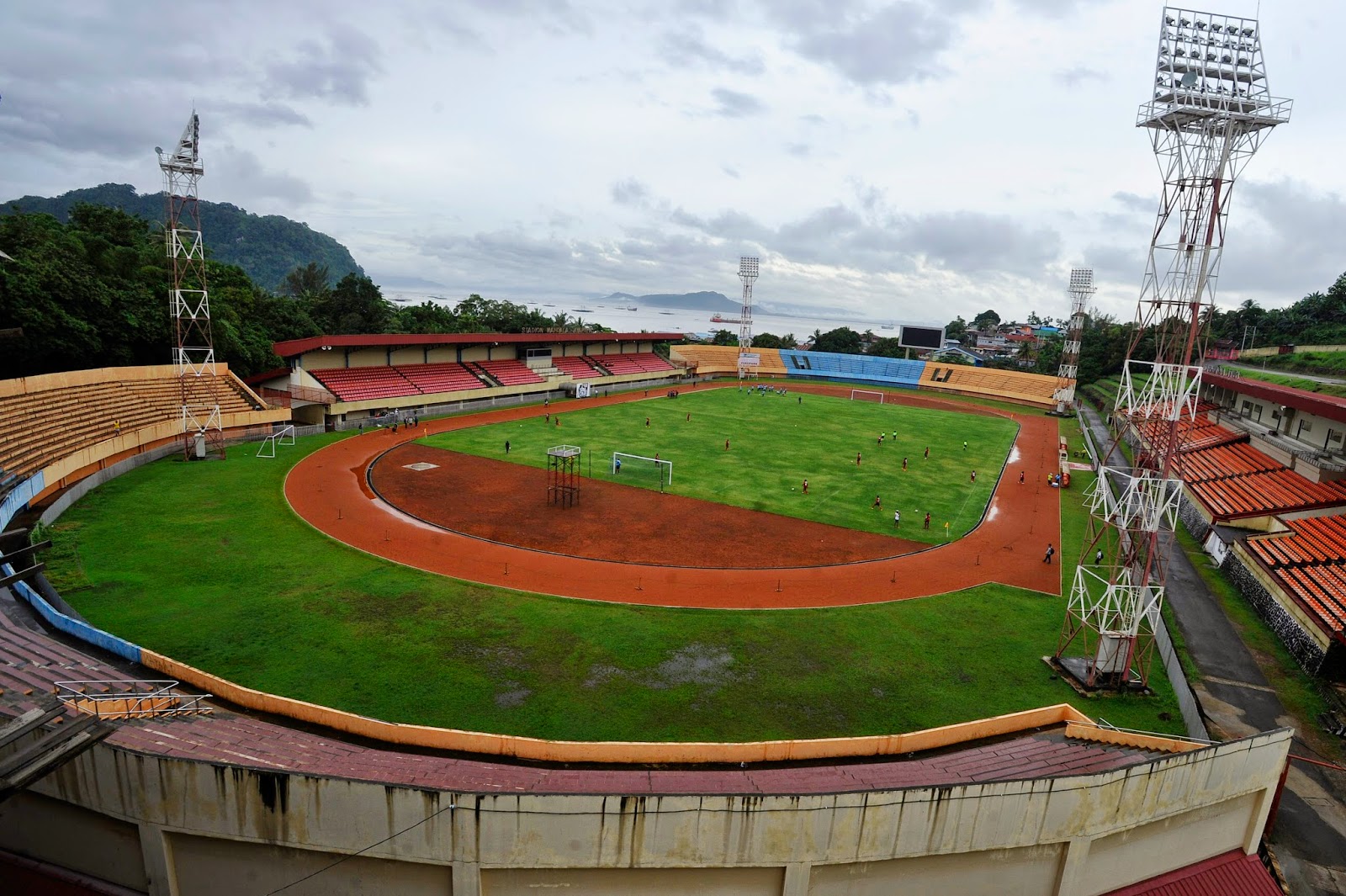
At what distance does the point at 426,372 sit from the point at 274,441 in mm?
19481

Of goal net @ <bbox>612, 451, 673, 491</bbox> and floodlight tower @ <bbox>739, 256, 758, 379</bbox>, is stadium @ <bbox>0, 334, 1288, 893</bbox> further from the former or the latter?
floodlight tower @ <bbox>739, 256, 758, 379</bbox>

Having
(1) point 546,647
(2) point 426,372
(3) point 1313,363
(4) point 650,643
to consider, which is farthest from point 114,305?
(3) point 1313,363

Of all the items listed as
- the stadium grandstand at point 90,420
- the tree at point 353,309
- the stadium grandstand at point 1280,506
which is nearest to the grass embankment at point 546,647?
the stadium grandstand at point 90,420

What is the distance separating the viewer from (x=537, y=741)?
549 inches

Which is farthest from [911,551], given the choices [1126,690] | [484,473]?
[484,473]

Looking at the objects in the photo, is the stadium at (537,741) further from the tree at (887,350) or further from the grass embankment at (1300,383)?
the tree at (887,350)

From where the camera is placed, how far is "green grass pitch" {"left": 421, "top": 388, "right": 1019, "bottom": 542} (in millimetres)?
35625

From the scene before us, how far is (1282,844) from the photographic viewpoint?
13.4 m

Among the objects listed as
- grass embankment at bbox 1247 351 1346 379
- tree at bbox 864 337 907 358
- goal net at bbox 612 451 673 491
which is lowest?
goal net at bbox 612 451 673 491

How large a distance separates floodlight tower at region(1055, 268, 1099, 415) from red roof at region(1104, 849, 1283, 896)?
69539mm

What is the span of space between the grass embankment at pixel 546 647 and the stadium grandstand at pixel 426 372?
24803 millimetres

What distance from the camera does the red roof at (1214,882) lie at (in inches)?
481

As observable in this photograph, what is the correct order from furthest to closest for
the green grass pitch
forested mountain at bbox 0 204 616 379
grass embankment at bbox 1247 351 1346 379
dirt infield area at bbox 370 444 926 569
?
grass embankment at bbox 1247 351 1346 379, forested mountain at bbox 0 204 616 379, the green grass pitch, dirt infield area at bbox 370 444 926 569

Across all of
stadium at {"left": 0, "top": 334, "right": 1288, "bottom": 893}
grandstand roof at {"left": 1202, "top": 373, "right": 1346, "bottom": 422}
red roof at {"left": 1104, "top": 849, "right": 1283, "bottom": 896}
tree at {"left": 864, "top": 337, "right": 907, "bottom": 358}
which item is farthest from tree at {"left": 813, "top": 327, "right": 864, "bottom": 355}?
red roof at {"left": 1104, "top": 849, "right": 1283, "bottom": 896}
